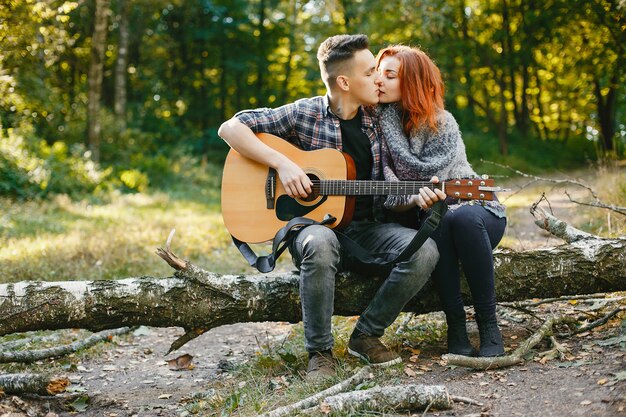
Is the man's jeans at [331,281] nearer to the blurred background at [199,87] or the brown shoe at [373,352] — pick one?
the brown shoe at [373,352]

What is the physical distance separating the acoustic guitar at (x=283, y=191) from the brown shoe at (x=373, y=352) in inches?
25.3

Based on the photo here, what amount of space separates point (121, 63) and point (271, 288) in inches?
496

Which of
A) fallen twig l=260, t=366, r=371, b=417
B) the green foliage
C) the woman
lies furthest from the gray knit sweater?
the green foliage

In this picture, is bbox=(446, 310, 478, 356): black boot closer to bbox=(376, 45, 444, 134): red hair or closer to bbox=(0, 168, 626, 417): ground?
bbox=(0, 168, 626, 417): ground

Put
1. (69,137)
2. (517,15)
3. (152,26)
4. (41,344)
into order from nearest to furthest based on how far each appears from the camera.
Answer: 1. (41,344)
2. (69,137)
3. (517,15)
4. (152,26)

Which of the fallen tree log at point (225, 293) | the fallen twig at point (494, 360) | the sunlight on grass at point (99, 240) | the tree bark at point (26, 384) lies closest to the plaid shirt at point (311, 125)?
the fallen tree log at point (225, 293)

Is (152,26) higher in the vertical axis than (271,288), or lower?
higher

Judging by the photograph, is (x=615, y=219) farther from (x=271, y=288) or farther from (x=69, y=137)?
(x=69, y=137)

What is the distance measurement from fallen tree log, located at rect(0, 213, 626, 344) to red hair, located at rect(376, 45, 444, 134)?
0.93 meters

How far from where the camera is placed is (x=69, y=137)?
13859 mm

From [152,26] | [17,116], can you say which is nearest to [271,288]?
[17,116]

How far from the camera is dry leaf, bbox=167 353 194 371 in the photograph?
4.31m

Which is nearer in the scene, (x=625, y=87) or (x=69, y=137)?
(x=625, y=87)

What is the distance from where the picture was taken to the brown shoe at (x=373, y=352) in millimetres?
3467
